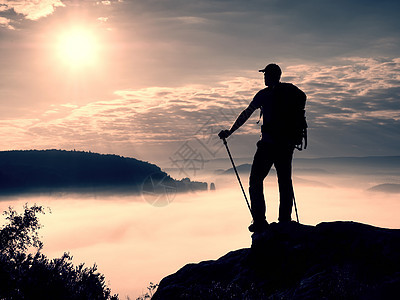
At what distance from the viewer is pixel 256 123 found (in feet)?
32.8

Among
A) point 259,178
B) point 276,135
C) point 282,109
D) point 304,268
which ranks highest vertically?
point 282,109

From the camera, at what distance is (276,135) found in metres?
9.52

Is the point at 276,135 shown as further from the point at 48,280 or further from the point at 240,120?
the point at 48,280

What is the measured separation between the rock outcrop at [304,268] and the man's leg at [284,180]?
42cm

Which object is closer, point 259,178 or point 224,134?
point 259,178

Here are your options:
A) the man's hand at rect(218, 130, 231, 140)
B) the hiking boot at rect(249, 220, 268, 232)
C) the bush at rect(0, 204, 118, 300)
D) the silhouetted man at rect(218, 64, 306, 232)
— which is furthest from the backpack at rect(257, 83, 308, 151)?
the bush at rect(0, 204, 118, 300)

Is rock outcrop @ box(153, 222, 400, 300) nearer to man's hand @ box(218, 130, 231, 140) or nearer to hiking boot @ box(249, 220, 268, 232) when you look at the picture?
hiking boot @ box(249, 220, 268, 232)

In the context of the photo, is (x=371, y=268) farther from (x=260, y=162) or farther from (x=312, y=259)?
(x=260, y=162)

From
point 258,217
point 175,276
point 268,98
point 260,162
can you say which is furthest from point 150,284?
point 268,98

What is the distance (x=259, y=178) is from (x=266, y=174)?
223 millimetres

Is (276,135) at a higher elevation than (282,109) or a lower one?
lower

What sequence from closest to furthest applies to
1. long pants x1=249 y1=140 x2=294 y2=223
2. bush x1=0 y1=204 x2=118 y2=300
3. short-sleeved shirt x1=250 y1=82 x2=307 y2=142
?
short-sleeved shirt x1=250 y1=82 x2=307 y2=142 → long pants x1=249 y1=140 x2=294 y2=223 → bush x1=0 y1=204 x2=118 y2=300

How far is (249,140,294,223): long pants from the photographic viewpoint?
31.6ft

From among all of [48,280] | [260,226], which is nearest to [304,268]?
[260,226]
